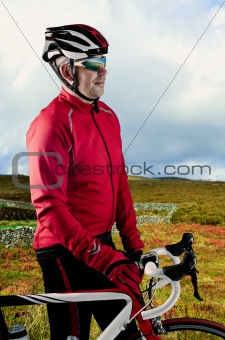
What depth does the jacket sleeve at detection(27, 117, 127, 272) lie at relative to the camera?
3271 mm

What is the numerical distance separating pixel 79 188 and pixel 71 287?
722mm

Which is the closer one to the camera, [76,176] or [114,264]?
[114,264]

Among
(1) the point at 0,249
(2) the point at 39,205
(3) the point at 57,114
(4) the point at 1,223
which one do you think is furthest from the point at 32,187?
(4) the point at 1,223

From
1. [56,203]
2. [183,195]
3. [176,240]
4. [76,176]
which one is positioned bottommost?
[183,195]

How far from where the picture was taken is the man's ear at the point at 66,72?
3883 mm

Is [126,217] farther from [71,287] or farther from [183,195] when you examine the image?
[183,195]

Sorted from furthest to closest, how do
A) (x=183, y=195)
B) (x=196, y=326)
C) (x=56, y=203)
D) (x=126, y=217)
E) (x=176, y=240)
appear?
(x=183, y=195) → (x=176, y=240) → (x=126, y=217) → (x=196, y=326) → (x=56, y=203)

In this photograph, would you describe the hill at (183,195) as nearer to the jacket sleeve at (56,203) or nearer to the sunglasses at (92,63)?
the sunglasses at (92,63)

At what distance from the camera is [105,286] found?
3713 mm

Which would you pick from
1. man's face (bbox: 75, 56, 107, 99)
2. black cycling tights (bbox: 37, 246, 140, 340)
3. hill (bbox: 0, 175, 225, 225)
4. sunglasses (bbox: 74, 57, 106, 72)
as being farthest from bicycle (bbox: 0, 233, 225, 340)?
hill (bbox: 0, 175, 225, 225)

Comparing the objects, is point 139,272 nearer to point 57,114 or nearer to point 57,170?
point 57,170

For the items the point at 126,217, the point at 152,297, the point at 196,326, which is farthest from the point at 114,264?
the point at 126,217

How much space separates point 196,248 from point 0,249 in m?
11.6

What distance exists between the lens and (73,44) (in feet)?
12.7
